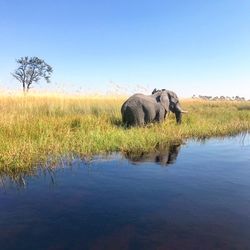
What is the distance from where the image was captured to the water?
4.40 meters

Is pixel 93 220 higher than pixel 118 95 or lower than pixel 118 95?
lower

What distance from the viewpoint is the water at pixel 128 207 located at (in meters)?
4.40

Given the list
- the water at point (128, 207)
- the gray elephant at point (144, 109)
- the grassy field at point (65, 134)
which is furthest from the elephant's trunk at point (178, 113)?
the water at point (128, 207)

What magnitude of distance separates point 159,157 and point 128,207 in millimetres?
4012

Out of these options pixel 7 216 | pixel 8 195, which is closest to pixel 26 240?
pixel 7 216

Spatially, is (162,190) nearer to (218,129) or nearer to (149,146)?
(149,146)

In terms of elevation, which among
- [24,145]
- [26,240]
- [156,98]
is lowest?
[26,240]

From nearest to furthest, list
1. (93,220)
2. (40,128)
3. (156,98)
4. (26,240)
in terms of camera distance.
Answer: (26,240) → (93,220) → (40,128) → (156,98)

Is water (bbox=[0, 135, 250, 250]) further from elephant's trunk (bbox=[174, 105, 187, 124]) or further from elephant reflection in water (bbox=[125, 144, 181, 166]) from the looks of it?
elephant's trunk (bbox=[174, 105, 187, 124])

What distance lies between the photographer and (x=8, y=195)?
232 inches

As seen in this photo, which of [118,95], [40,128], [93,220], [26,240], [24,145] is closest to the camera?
[26,240]

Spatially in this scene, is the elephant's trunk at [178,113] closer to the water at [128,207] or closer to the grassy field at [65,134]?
the grassy field at [65,134]

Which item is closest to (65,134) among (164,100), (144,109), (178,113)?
(144,109)

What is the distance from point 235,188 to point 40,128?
526 cm
